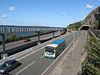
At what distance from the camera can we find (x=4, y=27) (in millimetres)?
24312

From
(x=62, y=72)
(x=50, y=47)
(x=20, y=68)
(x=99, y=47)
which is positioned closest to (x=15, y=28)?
(x=50, y=47)

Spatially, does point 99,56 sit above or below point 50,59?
above

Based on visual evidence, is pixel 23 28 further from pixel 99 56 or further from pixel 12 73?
pixel 99 56

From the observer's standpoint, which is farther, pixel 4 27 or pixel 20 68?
A: pixel 4 27

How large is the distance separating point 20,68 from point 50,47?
7.81 m

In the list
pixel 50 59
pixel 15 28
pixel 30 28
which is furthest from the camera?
pixel 30 28

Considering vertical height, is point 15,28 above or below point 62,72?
above

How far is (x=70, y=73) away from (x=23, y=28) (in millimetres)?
21669

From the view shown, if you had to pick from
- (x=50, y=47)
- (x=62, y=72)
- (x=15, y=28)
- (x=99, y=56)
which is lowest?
(x=62, y=72)

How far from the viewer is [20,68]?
686 inches

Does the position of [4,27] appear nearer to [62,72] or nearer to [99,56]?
[62,72]

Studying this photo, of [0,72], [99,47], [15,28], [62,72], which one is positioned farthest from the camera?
[15,28]

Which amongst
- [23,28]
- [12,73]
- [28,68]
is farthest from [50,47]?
[23,28]

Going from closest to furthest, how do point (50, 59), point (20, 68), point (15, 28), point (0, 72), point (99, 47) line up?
point (99, 47), point (0, 72), point (20, 68), point (50, 59), point (15, 28)
